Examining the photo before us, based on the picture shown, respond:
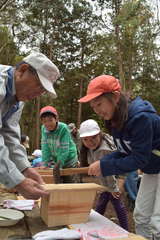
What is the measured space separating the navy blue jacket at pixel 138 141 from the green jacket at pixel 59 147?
144cm

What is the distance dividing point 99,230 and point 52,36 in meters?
15.5

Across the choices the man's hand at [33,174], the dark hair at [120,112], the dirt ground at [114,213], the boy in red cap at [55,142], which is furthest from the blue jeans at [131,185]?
the man's hand at [33,174]

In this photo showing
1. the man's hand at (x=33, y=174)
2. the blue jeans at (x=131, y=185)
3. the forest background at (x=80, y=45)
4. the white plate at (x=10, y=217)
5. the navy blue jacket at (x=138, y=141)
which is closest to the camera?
the white plate at (x=10, y=217)

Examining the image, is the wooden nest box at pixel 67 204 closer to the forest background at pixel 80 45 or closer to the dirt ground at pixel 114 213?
the dirt ground at pixel 114 213

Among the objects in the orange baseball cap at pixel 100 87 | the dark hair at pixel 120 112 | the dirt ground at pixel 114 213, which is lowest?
the dirt ground at pixel 114 213

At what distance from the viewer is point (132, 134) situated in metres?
1.80

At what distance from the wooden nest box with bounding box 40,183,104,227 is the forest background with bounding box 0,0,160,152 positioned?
8.85 metres

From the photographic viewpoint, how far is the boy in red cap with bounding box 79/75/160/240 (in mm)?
1768

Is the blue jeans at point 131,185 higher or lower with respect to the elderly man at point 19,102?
lower

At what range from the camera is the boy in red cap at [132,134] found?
5.80ft

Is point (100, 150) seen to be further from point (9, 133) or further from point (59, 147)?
point (9, 133)

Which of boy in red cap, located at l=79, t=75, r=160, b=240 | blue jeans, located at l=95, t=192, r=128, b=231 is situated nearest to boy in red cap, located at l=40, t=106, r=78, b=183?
blue jeans, located at l=95, t=192, r=128, b=231

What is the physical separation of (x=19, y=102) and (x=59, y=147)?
172 cm

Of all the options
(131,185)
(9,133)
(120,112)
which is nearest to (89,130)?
(120,112)
